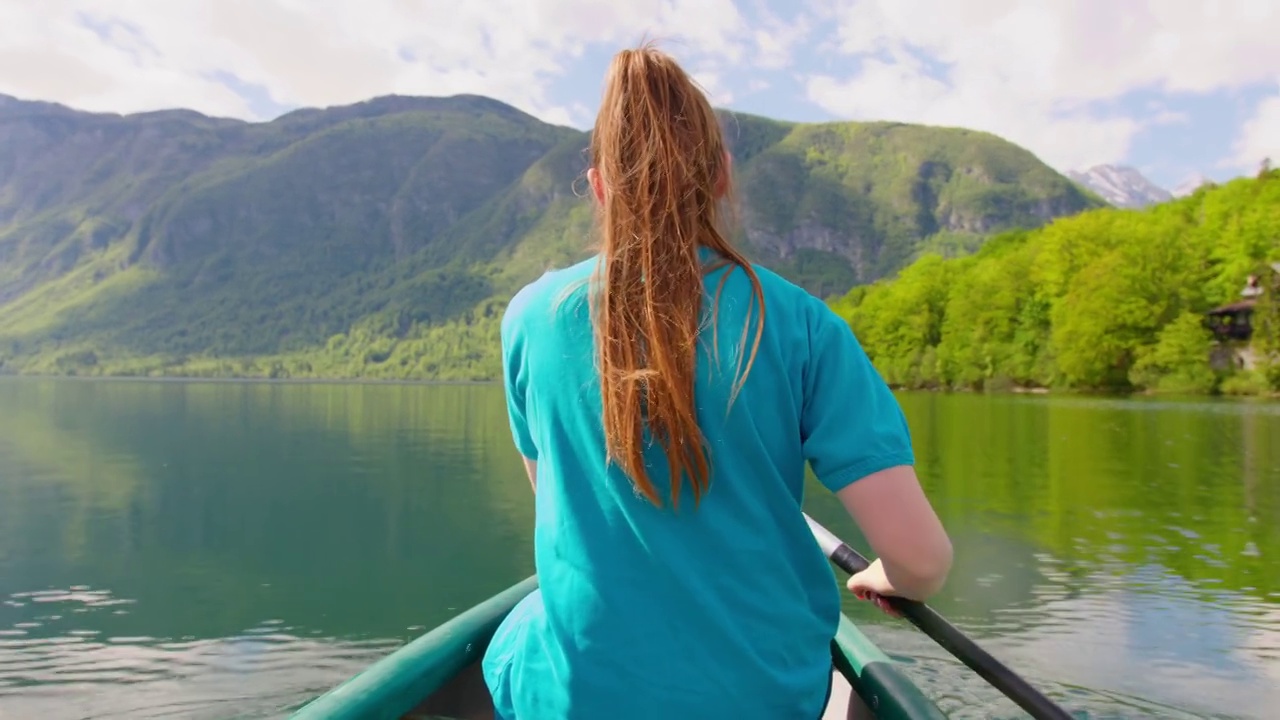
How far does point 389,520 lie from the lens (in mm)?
15773

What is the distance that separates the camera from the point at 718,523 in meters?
1.90

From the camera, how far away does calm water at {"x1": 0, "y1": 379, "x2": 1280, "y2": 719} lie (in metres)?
7.71

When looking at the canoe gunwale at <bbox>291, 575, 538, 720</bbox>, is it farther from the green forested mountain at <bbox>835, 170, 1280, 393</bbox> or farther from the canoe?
the green forested mountain at <bbox>835, 170, 1280, 393</bbox>

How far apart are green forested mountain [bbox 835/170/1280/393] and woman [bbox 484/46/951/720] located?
62204 millimetres

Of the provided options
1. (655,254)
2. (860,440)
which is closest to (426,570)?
(655,254)

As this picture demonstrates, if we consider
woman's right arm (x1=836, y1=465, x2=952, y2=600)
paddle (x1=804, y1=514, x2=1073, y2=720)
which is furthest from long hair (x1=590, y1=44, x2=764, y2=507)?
paddle (x1=804, y1=514, x2=1073, y2=720)

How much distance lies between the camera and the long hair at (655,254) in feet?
6.11

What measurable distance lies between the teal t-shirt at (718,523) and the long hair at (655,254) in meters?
0.04

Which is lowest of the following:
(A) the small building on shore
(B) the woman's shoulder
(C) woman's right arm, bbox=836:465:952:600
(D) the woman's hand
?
(D) the woman's hand

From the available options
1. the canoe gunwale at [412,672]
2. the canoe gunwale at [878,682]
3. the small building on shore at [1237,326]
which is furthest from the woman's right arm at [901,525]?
the small building on shore at [1237,326]

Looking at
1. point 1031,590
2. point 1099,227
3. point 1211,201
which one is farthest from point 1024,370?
point 1031,590

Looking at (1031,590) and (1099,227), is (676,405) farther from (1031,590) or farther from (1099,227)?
(1099,227)

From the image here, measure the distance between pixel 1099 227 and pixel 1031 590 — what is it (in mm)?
67685

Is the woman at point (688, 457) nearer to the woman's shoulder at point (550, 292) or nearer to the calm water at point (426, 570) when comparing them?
the woman's shoulder at point (550, 292)
